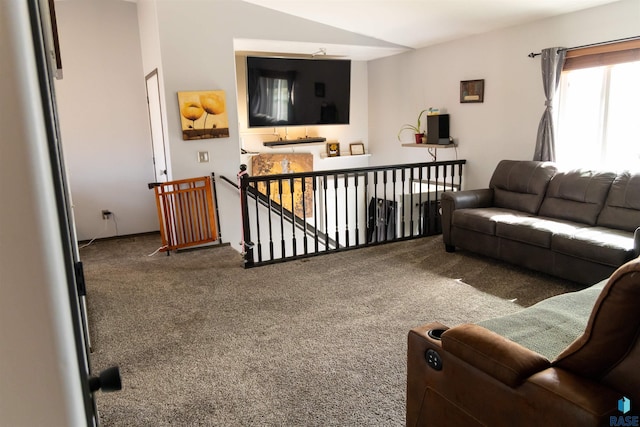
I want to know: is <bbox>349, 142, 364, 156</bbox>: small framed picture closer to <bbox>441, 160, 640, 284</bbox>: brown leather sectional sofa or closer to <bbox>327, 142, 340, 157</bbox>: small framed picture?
<bbox>327, 142, 340, 157</bbox>: small framed picture

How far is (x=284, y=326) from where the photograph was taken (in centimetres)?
294

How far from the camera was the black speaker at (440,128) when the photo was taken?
18.4ft

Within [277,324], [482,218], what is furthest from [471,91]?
[277,324]

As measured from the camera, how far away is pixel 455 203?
4457 mm

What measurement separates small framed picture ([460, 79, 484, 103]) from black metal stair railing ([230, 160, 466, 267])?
77 centimetres

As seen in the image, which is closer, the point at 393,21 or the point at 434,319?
the point at 434,319

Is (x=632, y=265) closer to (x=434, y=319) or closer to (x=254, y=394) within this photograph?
(x=254, y=394)

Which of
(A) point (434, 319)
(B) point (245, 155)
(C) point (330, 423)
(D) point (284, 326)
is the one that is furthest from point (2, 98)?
(B) point (245, 155)

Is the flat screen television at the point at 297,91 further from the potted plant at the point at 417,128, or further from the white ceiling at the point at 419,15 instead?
the potted plant at the point at 417,128

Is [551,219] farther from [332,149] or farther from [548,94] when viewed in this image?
[332,149]

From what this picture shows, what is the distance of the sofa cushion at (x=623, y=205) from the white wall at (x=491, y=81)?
1.23 metres

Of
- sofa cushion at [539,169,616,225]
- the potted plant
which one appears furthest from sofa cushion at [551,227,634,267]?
the potted plant

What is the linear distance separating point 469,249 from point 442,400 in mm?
2923

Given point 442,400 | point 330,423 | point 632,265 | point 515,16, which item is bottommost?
point 330,423
